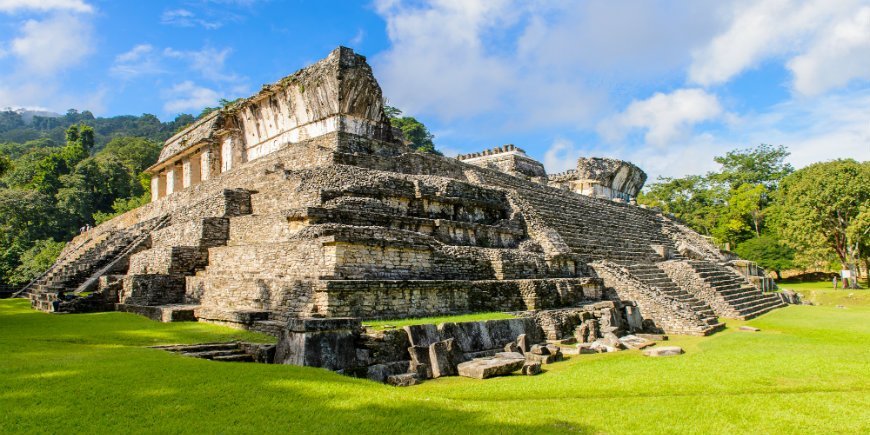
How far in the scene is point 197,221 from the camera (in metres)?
12.6

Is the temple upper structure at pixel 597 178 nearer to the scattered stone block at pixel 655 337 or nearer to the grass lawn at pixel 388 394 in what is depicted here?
the scattered stone block at pixel 655 337

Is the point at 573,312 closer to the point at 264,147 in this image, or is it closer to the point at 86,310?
the point at 86,310

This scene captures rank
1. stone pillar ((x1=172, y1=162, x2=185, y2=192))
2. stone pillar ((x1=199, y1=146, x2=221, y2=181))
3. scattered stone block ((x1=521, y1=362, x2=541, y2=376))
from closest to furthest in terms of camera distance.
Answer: scattered stone block ((x1=521, y1=362, x2=541, y2=376)), stone pillar ((x1=199, y1=146, x2=221, y2=181)), stone pillar ((x1=172, y1=162, x2=185, y2=192))

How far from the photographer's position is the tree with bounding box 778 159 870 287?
2661 centimetres

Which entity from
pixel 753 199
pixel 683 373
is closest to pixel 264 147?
pixel 683 373

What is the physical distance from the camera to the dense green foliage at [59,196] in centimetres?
2508

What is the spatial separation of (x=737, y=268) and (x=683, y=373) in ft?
56.2

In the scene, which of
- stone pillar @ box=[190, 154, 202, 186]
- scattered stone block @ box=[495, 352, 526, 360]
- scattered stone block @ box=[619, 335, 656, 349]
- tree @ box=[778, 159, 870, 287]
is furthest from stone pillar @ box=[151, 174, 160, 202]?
tree @ box=[778, 159, 870, 287]

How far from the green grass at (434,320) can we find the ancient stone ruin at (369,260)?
0.74 feet

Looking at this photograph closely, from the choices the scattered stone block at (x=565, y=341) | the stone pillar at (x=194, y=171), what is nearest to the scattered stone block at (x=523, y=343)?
the scattered stone block at (x=565, y=341)

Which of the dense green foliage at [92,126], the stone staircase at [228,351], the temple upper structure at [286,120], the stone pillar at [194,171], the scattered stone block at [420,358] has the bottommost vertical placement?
the scattered stone block at [420,358]

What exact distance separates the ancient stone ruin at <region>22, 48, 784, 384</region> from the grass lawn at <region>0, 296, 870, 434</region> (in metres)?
1.03

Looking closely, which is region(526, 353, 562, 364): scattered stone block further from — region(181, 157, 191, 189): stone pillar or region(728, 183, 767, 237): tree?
region(728, 183, 767, 237): tree

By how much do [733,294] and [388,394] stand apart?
15350 mm
